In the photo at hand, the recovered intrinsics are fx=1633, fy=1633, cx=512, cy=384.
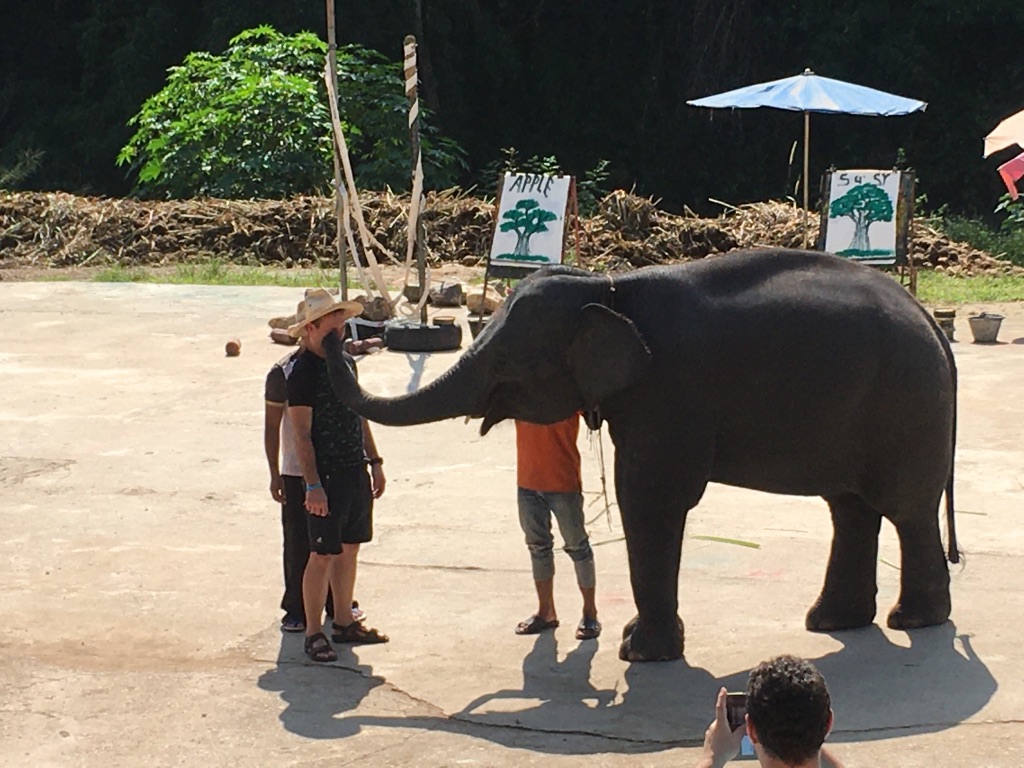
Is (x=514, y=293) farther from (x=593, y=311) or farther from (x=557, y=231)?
(x=557, y=231)

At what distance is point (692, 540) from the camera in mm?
8234

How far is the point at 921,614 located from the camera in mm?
6820

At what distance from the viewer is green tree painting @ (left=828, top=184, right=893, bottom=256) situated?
15688mm

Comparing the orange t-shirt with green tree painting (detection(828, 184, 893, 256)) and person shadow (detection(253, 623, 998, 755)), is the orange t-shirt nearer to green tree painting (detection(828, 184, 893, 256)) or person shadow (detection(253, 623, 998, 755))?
person shadow (detection(253, 623, 998, 755))

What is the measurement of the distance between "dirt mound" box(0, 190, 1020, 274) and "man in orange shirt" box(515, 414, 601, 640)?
12.1 metres

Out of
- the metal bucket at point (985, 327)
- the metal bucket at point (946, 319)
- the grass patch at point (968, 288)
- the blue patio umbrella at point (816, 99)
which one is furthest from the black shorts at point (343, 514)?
the blue patio umbrella at point (816, 99)

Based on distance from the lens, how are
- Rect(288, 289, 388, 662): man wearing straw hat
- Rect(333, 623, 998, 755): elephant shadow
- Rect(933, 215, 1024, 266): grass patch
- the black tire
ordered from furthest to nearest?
Rect(933, 215, 1024, 266): grass patch, the black tire, Rect(288, 289, 388, 662): man wearing straw hat, Rect(333, 623, 998, 755): elephant shadow

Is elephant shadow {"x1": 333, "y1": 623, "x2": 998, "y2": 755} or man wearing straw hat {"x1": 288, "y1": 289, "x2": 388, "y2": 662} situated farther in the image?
man wearing straw hat {"x1": 288, "y1": 289, "x2": 388, "y2": 662}

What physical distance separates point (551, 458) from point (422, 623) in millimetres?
965

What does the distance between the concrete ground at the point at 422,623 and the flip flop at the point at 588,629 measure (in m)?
0.05

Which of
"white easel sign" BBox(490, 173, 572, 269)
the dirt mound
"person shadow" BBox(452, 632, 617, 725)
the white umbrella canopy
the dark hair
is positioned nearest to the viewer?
the dark hair

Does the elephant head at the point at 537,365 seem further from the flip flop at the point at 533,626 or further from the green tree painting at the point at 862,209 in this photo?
the green tree painting at the point at 862,209

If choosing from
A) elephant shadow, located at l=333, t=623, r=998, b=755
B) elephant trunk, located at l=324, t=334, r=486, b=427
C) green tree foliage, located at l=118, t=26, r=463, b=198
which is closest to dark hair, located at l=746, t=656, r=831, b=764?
elephant shadow, located at l=333, t=623, r=998, b=755

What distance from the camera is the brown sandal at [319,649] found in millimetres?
6586
